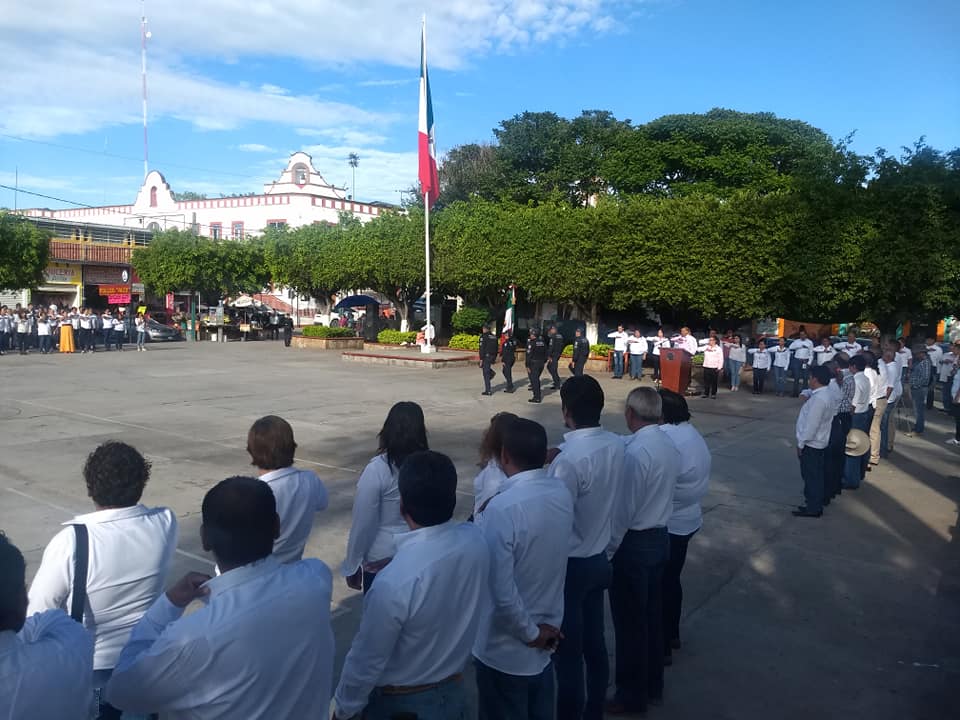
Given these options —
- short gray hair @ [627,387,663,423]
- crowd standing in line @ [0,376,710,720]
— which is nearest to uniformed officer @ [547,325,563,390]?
crowd standing in line @ [0,376,710,720]

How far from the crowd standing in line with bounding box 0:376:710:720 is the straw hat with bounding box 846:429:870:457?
17.8 feet

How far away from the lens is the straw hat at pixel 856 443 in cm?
925

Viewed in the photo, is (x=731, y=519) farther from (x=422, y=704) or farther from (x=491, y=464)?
(x=422, y=704)

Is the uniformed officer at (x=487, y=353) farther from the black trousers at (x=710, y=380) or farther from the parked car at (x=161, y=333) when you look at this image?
the parked car at (x=161, y=333)

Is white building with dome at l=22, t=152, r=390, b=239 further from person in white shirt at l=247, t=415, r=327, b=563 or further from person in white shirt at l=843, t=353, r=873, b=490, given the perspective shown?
person in white shirt at l=247, t=415, r=327, b=563

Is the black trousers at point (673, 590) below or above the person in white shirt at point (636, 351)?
below

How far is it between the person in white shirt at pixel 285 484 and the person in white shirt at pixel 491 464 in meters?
0.79

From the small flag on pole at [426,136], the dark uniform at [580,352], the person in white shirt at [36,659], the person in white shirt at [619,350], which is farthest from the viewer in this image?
the small flag on pole at [426,136]

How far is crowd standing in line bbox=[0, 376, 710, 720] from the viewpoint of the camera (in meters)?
2.00

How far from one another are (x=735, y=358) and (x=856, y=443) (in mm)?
11196

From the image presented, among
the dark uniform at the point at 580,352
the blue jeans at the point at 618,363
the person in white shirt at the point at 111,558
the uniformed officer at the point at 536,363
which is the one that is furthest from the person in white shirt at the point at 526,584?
the blue jeans at the point at 618,363

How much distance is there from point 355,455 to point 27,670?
8767 mm

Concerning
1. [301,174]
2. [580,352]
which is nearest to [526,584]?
[580,352]

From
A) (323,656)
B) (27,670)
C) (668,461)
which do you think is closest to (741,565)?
(668,461)
